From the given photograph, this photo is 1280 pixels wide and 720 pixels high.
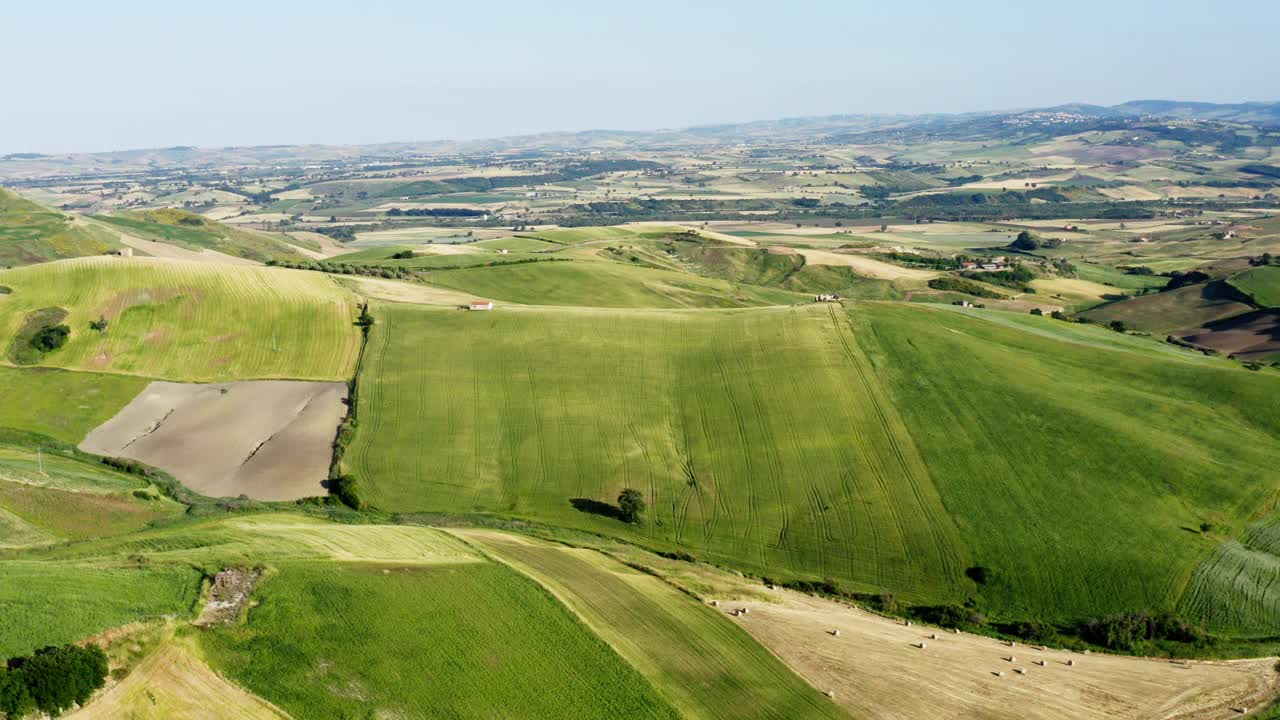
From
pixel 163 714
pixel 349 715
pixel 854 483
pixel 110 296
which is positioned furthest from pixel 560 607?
pixel 110 296

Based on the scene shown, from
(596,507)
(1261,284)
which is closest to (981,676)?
(596,507)

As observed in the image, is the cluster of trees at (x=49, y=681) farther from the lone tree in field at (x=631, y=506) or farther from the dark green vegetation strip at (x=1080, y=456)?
the dark green vegetation strip at (x=1080, y=456)

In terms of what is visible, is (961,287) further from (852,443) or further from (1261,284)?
(852,443)

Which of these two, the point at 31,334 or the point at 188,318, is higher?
the point at 188,318

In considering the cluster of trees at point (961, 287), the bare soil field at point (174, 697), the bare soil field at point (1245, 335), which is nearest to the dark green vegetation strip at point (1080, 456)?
the bare soil field at point (1245, 335)

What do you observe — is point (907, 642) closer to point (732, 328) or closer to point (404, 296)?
point (732, 328)

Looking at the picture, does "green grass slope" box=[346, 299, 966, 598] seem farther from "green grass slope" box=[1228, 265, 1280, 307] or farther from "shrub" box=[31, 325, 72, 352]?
"green grass slope" box=[1228, 265, 1280, 307]
